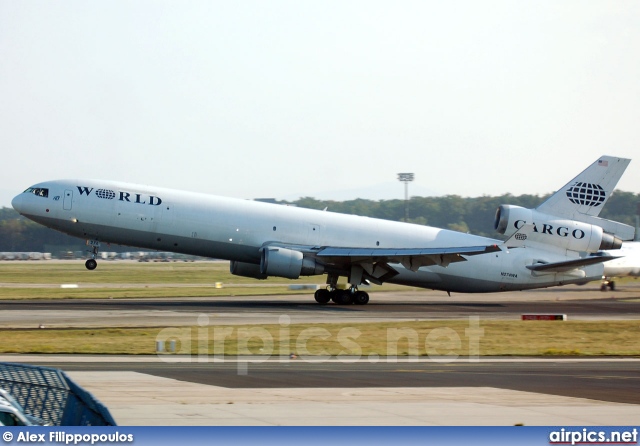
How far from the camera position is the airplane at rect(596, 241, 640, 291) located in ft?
215

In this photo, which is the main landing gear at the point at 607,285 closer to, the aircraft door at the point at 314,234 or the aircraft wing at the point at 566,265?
the aircraft wing at the point at 566,265

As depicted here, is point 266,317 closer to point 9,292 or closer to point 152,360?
point 152,360

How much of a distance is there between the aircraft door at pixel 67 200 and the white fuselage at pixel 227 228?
34 mm

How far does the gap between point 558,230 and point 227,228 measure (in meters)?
18.3

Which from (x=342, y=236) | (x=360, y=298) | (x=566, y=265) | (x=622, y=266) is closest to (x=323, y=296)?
(x=360, y=298)

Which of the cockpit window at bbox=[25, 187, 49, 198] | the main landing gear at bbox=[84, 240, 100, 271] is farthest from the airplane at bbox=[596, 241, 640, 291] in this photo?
the cockpit window at bbox=[25, 187, 49, 198]

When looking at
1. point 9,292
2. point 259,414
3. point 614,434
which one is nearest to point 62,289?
point 9,292

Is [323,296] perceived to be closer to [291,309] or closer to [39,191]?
[291,309]

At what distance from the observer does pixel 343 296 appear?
46719mm

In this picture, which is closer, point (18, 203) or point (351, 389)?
point (351, 389)

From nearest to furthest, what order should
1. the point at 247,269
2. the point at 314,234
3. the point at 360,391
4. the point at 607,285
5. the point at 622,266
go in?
the point at 360,391
the point at 314,234
the point at 247,269
the point at 607,285
the point at 622,266

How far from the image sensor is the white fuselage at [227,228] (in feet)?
143

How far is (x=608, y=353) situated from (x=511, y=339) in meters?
3.92

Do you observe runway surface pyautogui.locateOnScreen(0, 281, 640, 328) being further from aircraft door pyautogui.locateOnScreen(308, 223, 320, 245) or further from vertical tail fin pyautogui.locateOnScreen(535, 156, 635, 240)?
A: vertical tail fin pyautogui.locateOnScreen(535, 156, 635, 240)
